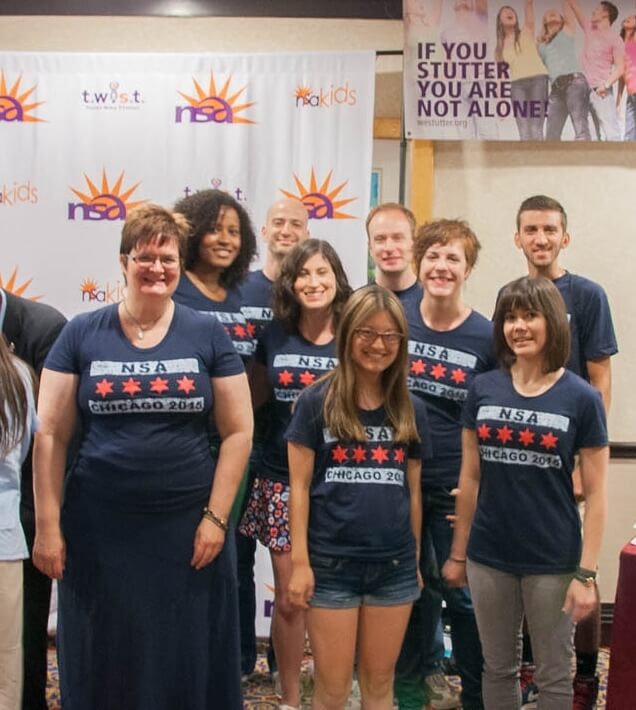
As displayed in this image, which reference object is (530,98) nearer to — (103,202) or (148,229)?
(103,202)

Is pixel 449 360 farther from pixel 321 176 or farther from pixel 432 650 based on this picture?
pixel 321 176

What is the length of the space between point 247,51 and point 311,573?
2.35m

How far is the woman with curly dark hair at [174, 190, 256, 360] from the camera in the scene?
2.60m

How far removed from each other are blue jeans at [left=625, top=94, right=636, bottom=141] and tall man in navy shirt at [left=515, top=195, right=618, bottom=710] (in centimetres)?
88

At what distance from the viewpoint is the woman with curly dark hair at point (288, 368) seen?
245 cm

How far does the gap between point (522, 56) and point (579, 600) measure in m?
2.25

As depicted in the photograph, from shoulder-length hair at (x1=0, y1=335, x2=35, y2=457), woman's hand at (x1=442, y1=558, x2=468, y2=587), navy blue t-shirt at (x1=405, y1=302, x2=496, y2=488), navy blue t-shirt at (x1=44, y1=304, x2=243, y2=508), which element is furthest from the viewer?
navy blue t-shirt at (x1=405, y1=302, x2=496, y2=488)

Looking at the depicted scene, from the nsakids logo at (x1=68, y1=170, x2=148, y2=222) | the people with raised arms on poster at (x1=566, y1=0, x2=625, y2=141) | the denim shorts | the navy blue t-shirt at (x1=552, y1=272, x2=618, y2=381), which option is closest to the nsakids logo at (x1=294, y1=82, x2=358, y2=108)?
the nsakids logo at (x1=68, y1=170, x2=148, y2=222)

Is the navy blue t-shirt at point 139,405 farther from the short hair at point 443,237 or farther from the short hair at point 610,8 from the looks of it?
the short hair at point 610,8

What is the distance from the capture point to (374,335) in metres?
2.11

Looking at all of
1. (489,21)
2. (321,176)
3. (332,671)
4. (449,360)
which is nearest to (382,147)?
(321,176)

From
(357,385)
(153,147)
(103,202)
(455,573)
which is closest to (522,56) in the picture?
(153,147)

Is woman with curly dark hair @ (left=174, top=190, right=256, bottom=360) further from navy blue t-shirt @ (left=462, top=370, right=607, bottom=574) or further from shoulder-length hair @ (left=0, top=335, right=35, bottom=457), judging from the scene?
navy blue t-shirt @ (left=462, top=370, right=607, bottom=574)

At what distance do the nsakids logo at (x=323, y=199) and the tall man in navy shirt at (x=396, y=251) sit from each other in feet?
2.72
